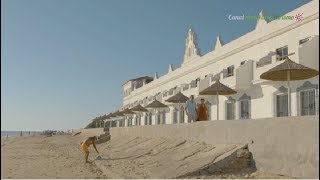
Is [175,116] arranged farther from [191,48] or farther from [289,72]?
[289,72]

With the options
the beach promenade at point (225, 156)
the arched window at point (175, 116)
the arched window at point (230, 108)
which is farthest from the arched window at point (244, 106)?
the arched window at point (175, 116)

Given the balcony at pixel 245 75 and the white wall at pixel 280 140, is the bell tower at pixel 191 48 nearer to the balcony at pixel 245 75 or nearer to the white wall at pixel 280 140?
the balcony at pixel 245 75

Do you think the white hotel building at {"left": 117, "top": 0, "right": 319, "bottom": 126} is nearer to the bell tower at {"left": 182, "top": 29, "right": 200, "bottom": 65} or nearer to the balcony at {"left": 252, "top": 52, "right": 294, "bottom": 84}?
the balcony at {"left": 252, "top": 52, "right": 294, "bottom": 84}

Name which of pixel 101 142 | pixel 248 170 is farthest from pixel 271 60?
pixel 101 142

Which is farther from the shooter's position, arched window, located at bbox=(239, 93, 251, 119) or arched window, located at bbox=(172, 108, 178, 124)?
arched window, located at bbox=(172, 108, 178, 124)

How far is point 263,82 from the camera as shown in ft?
67.3

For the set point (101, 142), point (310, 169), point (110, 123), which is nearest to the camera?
point (310, 169)

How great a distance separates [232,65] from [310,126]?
652 inches

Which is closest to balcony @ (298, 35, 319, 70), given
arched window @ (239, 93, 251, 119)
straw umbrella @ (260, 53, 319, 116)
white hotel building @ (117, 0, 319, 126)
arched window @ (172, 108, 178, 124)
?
white hotel building @ (117, 0, 319, 126)

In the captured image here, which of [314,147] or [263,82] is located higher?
[263,82]

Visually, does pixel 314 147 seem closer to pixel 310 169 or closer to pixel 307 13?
pixel 310 169

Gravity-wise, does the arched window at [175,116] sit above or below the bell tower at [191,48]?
below

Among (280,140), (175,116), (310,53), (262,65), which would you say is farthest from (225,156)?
(175,116)

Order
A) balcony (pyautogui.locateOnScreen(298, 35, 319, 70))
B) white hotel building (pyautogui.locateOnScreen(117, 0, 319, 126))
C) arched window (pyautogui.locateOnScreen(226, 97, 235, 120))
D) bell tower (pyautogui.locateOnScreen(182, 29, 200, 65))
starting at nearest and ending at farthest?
balcony (pyautogui.locateOnScreen(298, 35, 319, 70)) < white hotel building (pyautogui.locateOnScreen(117, 0, 319, 126)) < arched window (pyautogui.locateOnScreen(226, 97, 235, 120)) < bell tower (pyautogui.locateOnScreen(182, 29, 200, 65))
